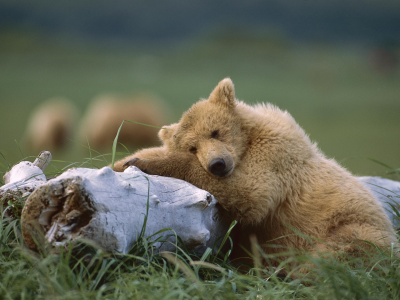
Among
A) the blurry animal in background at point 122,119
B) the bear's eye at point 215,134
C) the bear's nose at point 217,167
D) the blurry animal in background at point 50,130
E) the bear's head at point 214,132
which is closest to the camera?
the bear's nose at point 217,167

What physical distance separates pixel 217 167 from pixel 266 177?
46 cm

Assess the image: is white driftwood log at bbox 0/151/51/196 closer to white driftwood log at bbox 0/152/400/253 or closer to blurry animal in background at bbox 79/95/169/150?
white driftwood log at bbox 0/152/400/253

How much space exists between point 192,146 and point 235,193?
1.99 ft

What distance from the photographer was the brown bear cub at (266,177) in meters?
3.33

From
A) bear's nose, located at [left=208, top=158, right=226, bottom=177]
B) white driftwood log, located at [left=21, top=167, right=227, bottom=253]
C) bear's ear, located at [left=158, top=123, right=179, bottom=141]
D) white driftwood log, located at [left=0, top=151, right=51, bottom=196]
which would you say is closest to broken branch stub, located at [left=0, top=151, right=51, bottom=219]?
white driftwood log, located at [left=0, top=151, right=51, bottom=196]

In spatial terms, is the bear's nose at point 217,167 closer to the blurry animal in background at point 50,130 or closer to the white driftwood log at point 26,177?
the white driftwood log at point 26,177

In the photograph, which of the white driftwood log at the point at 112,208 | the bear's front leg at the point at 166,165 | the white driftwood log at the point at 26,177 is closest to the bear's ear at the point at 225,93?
the bear's front leg at the point at 166,165

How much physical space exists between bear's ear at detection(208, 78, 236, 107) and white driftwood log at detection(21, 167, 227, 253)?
0.95 m

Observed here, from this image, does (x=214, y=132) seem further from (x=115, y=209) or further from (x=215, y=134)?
(x=115, y=209)

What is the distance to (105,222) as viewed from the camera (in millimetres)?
2539

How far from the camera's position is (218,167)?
3.26 m

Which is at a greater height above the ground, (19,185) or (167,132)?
(167,132)

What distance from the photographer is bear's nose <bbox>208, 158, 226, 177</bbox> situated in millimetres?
3235


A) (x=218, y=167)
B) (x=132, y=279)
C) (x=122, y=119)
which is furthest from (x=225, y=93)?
(x=122, y=119)
